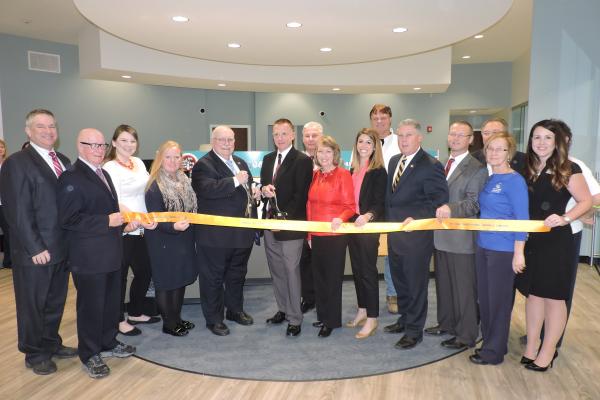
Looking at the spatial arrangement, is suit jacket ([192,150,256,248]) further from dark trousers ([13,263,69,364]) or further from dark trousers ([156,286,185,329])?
dark trousers ([13,263,69,364])

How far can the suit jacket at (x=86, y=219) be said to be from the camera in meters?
2.81

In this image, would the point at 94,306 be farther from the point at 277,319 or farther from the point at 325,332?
the point at 325,332

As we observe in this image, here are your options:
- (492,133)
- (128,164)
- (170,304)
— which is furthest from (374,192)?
(128,164)

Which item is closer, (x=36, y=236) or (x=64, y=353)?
(x=36, y=236)

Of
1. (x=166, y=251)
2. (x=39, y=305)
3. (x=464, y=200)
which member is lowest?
(x=39, y=305)

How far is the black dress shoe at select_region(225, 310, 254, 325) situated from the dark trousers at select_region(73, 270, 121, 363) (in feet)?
3.62

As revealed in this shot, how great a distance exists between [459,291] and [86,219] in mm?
Answer: 2697

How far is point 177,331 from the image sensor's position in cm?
379

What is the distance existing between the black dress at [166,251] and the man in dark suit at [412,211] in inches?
64.5

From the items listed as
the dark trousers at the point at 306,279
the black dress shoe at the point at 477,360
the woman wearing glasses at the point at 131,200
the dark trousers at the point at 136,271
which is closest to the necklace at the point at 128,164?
the woman wearing glasses at the point at 131,200

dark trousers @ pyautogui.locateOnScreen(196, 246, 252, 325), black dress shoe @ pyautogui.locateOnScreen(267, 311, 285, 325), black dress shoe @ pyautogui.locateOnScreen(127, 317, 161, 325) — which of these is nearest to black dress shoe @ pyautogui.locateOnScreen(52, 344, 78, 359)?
black dress shoe @ pyautogui.locateOnScreen(127, 317, 161, 325)

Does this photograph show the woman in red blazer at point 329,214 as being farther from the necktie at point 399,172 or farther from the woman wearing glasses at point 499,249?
the woman wearing glasses at point 499,249

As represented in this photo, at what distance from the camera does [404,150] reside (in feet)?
10.9

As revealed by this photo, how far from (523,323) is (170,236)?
3.25 meters
